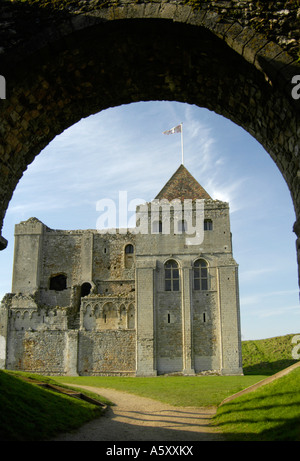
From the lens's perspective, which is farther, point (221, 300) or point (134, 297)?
point (134, 297)

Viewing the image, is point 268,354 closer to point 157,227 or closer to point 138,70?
point 157,227

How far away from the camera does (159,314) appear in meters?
33.3

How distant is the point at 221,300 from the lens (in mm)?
33062

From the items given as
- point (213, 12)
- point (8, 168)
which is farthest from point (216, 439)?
point (213, 12)

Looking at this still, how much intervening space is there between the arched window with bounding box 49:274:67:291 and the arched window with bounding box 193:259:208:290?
1579cm

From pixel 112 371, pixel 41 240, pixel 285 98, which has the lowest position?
pixel 112 371

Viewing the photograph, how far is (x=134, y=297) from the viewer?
116ft

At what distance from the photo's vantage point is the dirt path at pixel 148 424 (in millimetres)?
9234

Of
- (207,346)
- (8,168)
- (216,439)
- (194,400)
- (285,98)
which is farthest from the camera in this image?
(207,346)

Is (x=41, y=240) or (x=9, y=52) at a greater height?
(x=41, y=240)

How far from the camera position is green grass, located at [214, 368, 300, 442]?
802cm

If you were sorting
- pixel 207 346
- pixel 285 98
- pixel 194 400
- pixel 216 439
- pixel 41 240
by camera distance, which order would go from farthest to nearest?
pixel 41 240
pixel 207 346
pixel 194 400
pixel 216 439
pixel 285 98

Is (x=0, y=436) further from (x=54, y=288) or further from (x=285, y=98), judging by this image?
(x=54, y=288)

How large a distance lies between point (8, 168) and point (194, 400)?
12.4 metres
